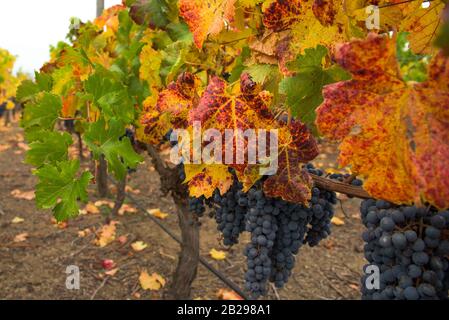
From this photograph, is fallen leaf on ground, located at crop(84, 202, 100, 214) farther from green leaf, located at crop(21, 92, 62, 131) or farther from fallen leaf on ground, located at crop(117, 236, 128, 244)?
green leaf, located at crop(21, 92, 62, 131)

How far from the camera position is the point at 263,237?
142cm

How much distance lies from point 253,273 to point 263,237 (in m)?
0.18

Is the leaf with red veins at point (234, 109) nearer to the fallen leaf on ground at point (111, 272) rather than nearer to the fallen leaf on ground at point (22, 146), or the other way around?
the fallen leaf on ground at point (111, 272)

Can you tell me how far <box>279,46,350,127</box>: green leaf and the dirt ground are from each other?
8.79ft

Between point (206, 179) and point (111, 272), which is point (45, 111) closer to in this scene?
point (206, 179)

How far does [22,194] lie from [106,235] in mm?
2028

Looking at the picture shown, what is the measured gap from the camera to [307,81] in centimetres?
102

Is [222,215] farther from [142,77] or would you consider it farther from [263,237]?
[142,77]

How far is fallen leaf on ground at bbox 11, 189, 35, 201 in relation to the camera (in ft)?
17.8

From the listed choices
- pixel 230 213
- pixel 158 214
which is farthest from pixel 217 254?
pixel 230 213

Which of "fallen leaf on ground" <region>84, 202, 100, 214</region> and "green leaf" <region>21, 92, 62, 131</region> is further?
"fallen leaf on ground" <region>84, 202, 100, 214</region>

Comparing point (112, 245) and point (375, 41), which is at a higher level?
point (375, 41)

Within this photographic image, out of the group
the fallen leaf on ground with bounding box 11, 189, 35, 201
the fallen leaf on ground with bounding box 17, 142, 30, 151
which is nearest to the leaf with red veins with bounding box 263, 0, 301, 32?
the fallen leaf on ground with bounding box 11, 189, 35, 201
